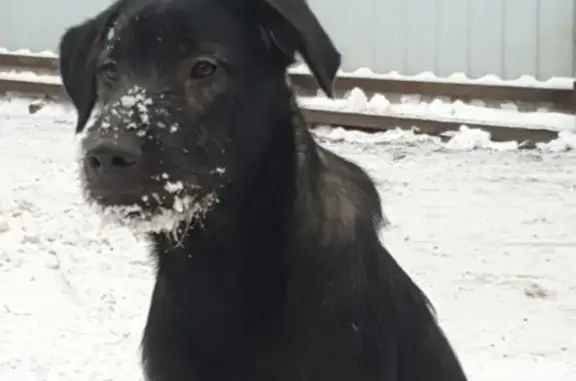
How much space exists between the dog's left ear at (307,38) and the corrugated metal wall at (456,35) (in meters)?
5.08

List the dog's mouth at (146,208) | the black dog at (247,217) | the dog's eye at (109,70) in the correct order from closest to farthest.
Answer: the dog's mouth at (146,208), the black dog at (247,217), the dog's eye at (109,70)

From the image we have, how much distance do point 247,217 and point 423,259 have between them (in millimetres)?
2557

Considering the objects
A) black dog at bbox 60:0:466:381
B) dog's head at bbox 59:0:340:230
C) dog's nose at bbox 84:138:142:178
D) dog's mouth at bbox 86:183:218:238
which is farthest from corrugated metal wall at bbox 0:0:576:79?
dog's nose at bbox 84:138:142:178

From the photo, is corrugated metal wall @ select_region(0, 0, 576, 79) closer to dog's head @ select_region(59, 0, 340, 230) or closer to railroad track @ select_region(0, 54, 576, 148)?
railroad track @ select_region(0, 54, 576, 148)

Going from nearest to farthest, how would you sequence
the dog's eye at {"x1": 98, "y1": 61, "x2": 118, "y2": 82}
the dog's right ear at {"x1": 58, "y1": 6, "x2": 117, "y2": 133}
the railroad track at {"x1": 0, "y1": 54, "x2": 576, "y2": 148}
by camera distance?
the dog's eye at {"x1": 98, "y1": 61, "x2": 118, "y2": 82}, the dog's right ear at {"x1": 58, "y1": 6, "x2": 117, "y2": 133}, the railroad track at {"x1": 0, "y1": 54, "x2": 576, "y2": 148}

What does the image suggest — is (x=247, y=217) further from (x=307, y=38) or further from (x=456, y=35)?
(x=456, y=35)

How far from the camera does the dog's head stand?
7.01ft

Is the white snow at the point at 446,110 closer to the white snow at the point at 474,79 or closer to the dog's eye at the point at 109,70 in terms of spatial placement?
the white snow at the point at 474,79

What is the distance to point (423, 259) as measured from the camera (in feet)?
16.0

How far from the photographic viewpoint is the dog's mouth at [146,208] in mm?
2170

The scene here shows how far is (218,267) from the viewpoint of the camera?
2508 millimetres

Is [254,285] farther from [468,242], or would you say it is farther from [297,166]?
[468,242]

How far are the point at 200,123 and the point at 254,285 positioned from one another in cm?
45

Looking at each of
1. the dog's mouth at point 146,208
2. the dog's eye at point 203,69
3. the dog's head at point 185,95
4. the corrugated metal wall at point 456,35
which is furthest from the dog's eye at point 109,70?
the corrugated metal wall at point 456,35
